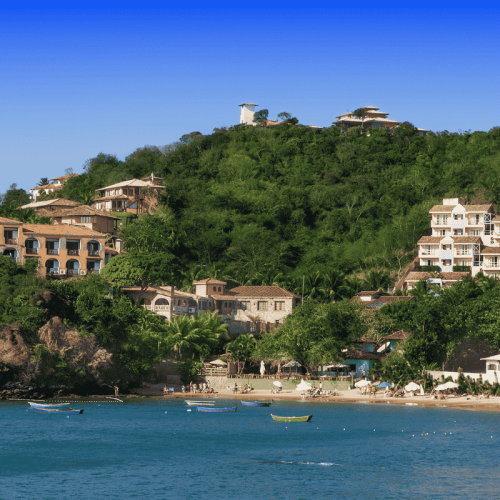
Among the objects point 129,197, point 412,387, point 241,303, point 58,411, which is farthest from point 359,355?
point 129,197

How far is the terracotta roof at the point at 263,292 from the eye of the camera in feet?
298

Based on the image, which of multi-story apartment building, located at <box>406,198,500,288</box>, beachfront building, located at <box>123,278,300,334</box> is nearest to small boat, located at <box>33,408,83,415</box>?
beachfront building, located at <box>123,278,300,334</box>

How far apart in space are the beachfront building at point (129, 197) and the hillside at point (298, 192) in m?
2.89

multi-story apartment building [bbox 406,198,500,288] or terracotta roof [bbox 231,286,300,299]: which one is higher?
multi-story apartment building [bbox 406,198,500,288]

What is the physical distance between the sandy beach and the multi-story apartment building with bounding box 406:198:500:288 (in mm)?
35927

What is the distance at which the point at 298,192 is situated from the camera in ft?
399

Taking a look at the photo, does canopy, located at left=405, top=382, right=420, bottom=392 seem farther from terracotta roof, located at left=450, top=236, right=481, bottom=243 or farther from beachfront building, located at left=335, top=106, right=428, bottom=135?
beachfront building, located at left=335, top=106, right=428, bottom=135

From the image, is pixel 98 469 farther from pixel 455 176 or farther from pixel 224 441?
pixel 455 176

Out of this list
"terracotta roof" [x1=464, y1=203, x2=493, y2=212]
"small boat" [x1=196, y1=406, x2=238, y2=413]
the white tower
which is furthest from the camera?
the white tower

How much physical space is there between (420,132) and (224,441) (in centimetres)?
11160

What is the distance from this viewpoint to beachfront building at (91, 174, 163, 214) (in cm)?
11669

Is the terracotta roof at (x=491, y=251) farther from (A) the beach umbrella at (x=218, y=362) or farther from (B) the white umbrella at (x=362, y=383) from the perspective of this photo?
(A) the beach umbrella at (x=218, y=362)

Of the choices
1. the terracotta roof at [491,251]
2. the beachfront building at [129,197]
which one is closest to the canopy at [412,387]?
the terracotta roof at [491,251]

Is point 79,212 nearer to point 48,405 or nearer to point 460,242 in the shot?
point 48,405
